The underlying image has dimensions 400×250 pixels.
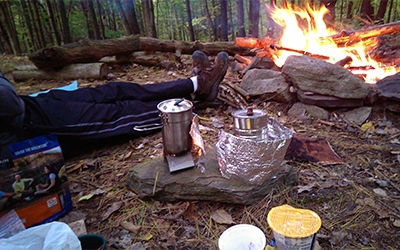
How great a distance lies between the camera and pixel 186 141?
77.6 inches

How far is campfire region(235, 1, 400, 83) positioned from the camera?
389 cm

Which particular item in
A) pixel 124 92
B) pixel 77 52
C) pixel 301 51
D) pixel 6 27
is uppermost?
pixel 6 27

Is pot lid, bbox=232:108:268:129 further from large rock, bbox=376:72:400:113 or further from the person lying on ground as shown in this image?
large rock, bbox=376:72:400:113

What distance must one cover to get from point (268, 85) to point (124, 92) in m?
1.89

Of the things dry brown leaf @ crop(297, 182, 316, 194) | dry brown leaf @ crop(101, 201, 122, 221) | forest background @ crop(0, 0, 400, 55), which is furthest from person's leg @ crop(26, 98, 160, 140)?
forest background @ crop(0, 0, 400, 55)

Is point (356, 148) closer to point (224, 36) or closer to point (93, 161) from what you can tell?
point (93, 161)

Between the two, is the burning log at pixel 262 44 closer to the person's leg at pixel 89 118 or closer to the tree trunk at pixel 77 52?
the tree trunk at pixel 77 52

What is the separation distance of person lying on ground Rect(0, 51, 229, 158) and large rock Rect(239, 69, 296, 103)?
2.00 feet

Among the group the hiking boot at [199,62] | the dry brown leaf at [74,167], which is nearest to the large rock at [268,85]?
the hiking boot at [199,62]

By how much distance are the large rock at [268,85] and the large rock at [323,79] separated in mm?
145

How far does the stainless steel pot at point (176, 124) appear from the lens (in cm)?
187

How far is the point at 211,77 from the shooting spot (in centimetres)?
333

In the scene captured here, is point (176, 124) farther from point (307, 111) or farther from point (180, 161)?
point (307, 111)

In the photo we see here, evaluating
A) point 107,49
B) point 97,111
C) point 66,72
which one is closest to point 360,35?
point 97,111
